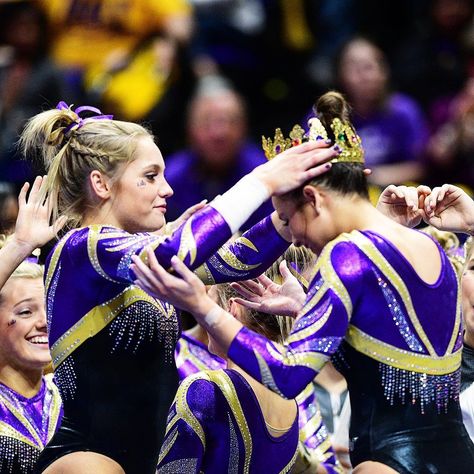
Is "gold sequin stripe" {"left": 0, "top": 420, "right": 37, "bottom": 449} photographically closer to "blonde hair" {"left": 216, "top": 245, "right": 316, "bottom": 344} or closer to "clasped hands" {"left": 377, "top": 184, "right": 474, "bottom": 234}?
"blonde hair" {"left": 216, "top": 245, "right": 316, "bottom": 344}

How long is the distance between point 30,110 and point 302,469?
4042mm

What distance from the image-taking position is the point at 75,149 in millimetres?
3590

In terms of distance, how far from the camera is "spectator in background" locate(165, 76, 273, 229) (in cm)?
666

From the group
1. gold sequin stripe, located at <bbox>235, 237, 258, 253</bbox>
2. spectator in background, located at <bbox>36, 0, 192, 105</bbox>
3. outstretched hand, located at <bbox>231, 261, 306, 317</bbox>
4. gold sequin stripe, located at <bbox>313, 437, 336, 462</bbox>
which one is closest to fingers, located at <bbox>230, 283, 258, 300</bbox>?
outstretched hand, located at <bbox>231, 261, 306, 317</bbox>

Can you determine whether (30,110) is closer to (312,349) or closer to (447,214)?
(447,214)

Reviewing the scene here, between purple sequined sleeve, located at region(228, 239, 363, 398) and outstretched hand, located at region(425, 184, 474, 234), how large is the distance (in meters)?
0.87

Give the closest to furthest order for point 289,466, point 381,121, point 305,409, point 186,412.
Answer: point 186,412 → point 289,466 → point 305,409 → point 381,121

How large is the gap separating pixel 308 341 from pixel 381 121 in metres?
4.43

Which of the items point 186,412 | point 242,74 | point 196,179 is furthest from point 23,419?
point 242,74

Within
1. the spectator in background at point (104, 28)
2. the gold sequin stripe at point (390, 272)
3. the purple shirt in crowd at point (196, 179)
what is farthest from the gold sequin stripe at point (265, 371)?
the spectator in background at point (104, 28)

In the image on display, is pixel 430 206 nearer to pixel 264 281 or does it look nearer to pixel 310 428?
pixel 264 281

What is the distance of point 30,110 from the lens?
7082mm

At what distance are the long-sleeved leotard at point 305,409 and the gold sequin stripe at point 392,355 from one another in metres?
0.99

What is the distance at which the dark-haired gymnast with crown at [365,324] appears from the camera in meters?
2.82
